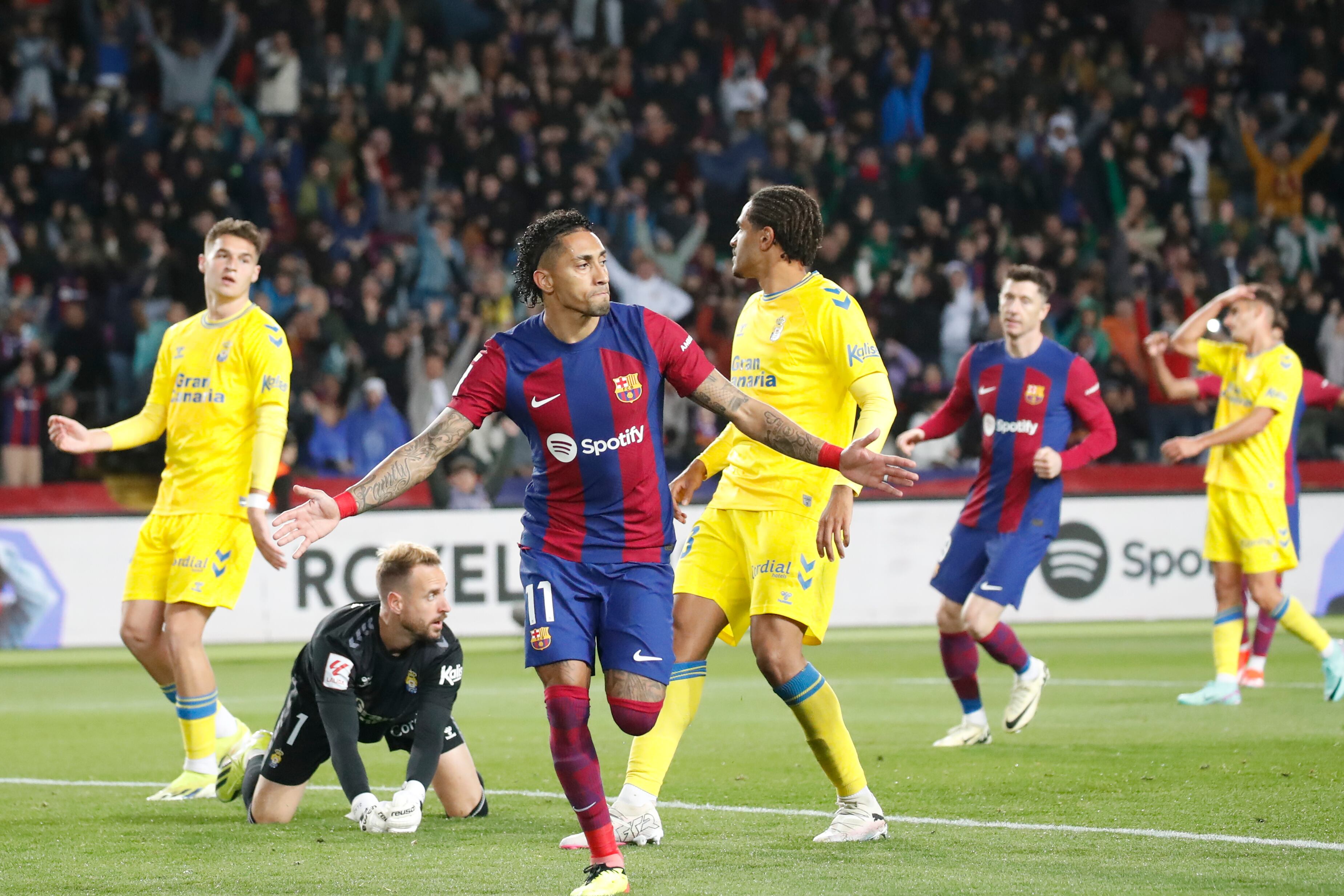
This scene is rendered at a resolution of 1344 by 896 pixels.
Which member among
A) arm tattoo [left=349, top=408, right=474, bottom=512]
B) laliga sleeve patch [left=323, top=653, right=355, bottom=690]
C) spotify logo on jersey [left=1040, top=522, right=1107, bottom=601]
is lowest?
spotify logo on jersey [left=1040, top=522, right=1107, bottom=601]

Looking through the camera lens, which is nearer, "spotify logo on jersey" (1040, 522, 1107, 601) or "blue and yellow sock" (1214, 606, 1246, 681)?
"blue and yellow sock" (1214, 606, 1246, 681)

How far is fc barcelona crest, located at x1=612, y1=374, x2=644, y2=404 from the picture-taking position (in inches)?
219

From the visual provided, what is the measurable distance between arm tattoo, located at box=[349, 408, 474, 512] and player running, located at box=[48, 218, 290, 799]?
2.41 metres

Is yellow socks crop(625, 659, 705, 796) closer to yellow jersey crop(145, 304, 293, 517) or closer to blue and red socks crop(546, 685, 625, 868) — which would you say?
blue and red socks crop(546, 685, 625, 868)

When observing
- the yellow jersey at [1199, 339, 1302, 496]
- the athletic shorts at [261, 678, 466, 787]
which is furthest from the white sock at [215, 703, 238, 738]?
the yellow jersey at [1199, 339, 1302, 496]

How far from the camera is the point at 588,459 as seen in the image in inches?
220

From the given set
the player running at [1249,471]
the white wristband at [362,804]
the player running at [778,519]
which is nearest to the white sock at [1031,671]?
the player running at [1249,471]

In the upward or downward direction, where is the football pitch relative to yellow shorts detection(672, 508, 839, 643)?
downward

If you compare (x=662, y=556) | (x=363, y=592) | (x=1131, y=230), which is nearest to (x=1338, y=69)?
(x=1131, y=230)

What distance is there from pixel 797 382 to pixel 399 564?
1.68 metres

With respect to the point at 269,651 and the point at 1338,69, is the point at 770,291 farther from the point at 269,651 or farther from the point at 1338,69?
the point at 1338,69

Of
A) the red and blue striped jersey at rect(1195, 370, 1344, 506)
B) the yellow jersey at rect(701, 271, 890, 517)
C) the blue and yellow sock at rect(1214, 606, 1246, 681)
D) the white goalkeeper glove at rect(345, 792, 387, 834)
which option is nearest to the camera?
the white goalkeeper glove at rect(345, 792, 387, 834)

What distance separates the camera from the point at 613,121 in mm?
21562

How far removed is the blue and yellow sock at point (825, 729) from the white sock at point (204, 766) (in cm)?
291
